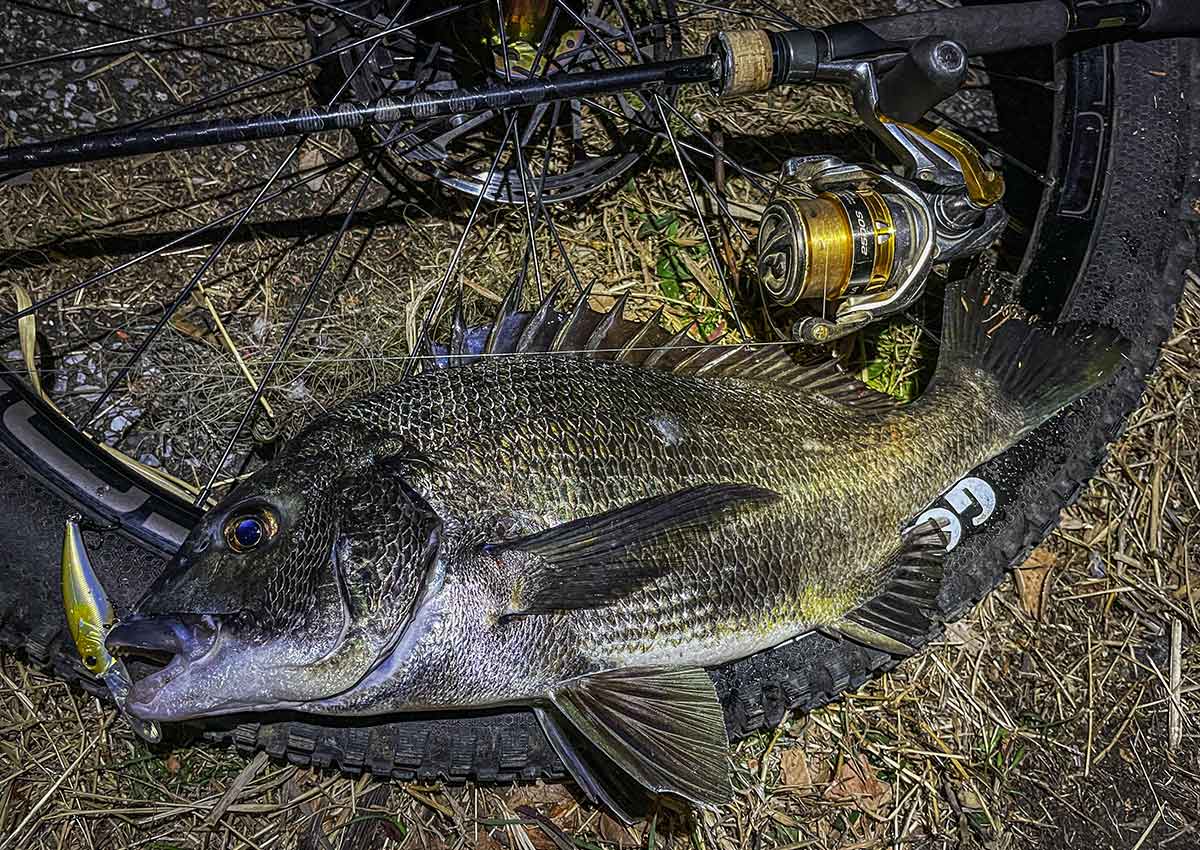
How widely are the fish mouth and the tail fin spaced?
200 cm

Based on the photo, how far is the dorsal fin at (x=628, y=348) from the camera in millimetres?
2453

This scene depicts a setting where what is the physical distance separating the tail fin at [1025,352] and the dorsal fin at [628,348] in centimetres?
32

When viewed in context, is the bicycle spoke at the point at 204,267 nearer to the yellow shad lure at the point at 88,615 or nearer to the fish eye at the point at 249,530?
the yellow shad lure at the point at 88,615

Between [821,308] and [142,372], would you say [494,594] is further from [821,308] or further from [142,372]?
[142,372]

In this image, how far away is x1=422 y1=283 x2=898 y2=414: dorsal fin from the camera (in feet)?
8.05

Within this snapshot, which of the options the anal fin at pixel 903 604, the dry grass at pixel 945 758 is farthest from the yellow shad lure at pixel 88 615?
the anal fin at pixel 903 604

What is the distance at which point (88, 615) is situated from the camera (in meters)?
2.19

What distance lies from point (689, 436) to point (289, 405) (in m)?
1.35

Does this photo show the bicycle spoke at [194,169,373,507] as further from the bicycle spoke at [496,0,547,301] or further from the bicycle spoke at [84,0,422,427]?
the bicycle spoke at [496,0,547,301]

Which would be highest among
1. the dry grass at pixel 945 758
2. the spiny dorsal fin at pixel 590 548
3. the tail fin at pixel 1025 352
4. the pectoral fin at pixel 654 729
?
the spiny dorsal fin at pixel 590 548

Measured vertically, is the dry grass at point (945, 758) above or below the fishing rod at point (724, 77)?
below

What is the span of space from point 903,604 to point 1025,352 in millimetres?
803

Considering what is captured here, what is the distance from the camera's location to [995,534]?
2613 millimetres

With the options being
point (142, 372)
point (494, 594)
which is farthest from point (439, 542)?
point (142, 372)
